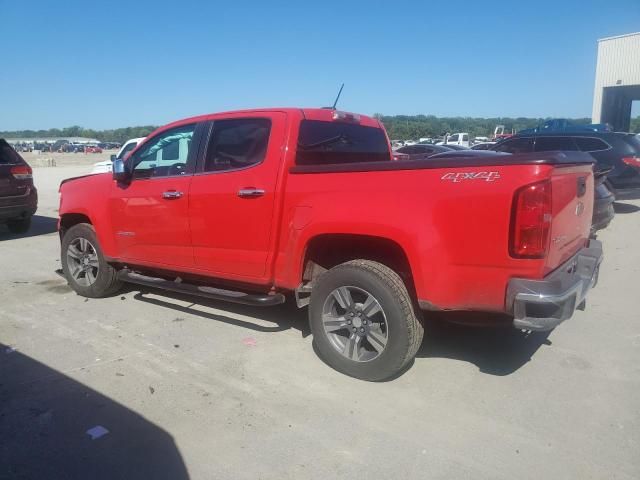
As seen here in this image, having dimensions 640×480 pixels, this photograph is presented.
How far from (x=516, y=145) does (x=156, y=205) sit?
1018 centimetres

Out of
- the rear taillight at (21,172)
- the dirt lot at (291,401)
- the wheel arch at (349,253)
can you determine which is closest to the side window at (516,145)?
the dirt lot at (291,401)

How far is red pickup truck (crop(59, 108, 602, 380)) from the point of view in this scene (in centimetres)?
302

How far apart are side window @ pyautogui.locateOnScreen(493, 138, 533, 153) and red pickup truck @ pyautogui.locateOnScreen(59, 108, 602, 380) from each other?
8284 millimetres

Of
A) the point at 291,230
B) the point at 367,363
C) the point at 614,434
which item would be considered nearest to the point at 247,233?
the point at 291,230

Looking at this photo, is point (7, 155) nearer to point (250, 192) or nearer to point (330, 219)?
point (250, 192)

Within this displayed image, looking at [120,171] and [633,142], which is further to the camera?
[633,142]

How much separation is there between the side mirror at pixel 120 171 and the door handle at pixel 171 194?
1.96 ft

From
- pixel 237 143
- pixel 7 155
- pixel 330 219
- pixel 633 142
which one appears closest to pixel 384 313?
pixel 330 219

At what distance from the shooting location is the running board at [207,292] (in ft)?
13.5

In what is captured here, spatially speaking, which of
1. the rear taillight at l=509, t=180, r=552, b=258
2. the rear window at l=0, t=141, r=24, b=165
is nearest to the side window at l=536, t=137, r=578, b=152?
the rear taillight at l=509, t=180, r=552, b=258

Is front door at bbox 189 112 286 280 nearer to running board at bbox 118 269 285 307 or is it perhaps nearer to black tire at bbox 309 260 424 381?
running board at bbox 118 269 285 307

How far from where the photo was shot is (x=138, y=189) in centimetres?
500

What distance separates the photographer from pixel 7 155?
368 inches

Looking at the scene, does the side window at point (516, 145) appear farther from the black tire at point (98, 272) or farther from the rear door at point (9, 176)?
the rear door at point (9, 176)
